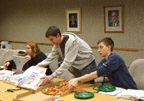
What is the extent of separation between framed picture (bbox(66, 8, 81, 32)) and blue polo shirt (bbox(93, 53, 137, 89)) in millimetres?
2582

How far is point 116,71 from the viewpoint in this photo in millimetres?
2277

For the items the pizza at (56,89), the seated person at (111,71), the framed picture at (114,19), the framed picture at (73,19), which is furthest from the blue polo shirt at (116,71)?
the framed picture at (73,19)

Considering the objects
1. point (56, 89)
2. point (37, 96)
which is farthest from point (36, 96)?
point (56, 89)

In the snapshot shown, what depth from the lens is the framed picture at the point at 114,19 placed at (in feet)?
13.4

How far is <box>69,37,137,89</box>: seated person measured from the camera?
2207 mm

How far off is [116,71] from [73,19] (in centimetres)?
277

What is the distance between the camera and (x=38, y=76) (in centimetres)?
236

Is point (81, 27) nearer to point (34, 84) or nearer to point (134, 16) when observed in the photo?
point (134, 16)

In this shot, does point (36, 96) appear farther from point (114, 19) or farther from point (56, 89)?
point (114, 19)

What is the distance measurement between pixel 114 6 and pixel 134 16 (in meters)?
0.45

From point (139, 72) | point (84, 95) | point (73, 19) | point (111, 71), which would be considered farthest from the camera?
point (73, 19)

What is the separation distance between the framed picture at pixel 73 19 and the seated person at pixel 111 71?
2460 millimetres

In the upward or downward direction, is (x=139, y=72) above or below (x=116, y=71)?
below

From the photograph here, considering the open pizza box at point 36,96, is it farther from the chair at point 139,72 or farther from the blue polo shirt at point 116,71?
the chair at point 139,72
